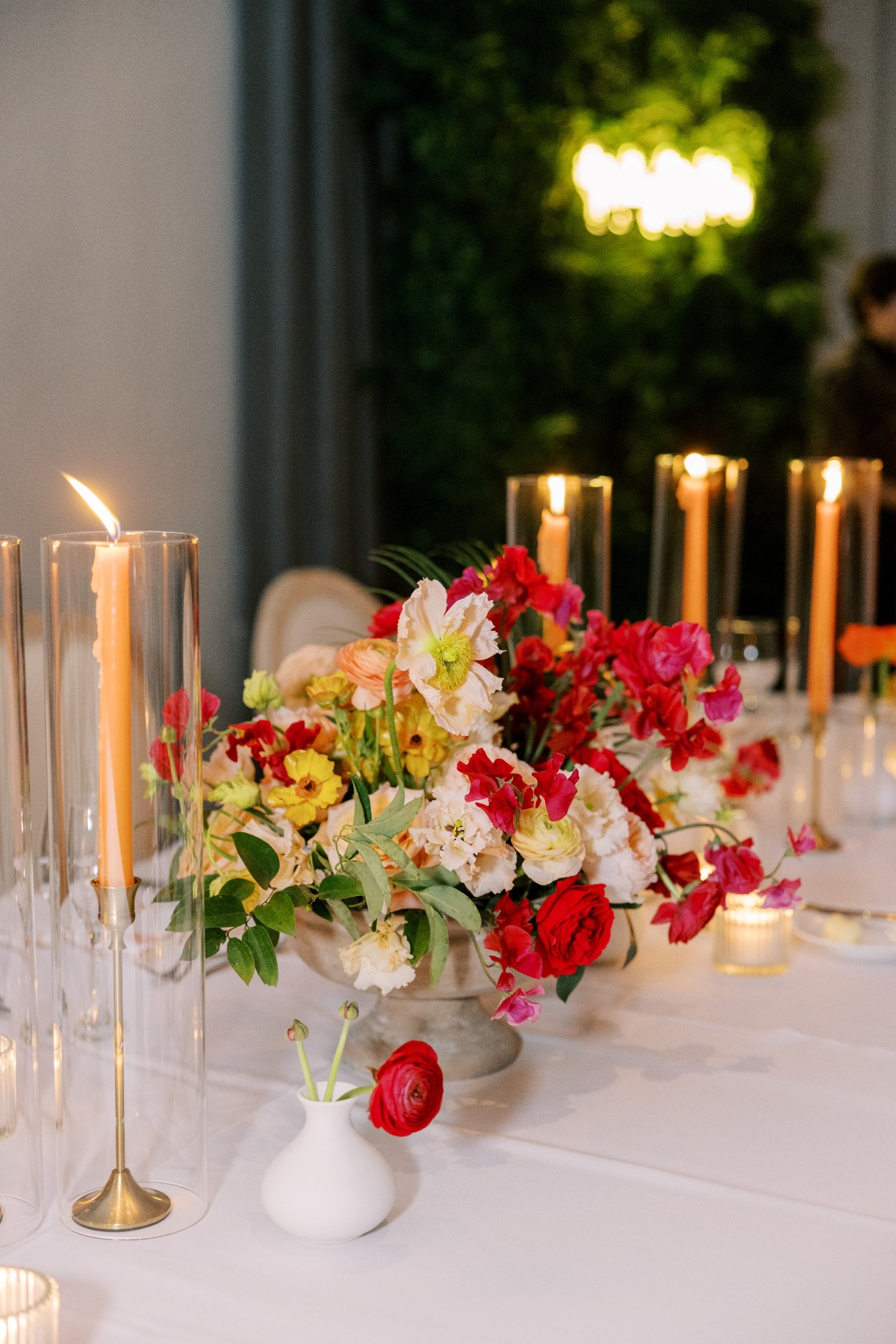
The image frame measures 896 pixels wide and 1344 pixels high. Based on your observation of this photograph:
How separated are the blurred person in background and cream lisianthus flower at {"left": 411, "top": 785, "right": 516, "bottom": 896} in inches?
124

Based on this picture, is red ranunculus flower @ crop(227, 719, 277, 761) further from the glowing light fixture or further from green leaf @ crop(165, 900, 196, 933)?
the glowing light fixture

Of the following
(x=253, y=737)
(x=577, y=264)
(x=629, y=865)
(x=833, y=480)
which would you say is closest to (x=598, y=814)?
(x=629, y=865)

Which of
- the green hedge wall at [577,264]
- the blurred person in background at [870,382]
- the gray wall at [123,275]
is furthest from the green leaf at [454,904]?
the blurred person in background at [870,382]

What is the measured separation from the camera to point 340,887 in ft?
2.72

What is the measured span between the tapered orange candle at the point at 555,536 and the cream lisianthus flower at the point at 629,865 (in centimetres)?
42

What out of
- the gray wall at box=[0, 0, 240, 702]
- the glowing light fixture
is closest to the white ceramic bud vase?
the gray wall at box=[0, 0, 240, 702]

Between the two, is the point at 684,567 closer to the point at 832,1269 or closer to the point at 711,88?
the point at 832,1269

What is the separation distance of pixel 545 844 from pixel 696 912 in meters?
0.17

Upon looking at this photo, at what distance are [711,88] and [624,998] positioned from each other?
343cm

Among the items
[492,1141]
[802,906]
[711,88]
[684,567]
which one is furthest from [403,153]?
[492,1141]

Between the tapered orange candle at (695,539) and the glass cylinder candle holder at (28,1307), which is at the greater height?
the tapered orange candle at (695,539)

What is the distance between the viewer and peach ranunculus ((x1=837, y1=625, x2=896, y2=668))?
5.13 feet

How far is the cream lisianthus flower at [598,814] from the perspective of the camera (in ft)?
2.85

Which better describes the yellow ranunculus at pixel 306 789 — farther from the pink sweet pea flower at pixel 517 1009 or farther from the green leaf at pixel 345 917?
the pink sweet pea flower at pixel 517 1009
